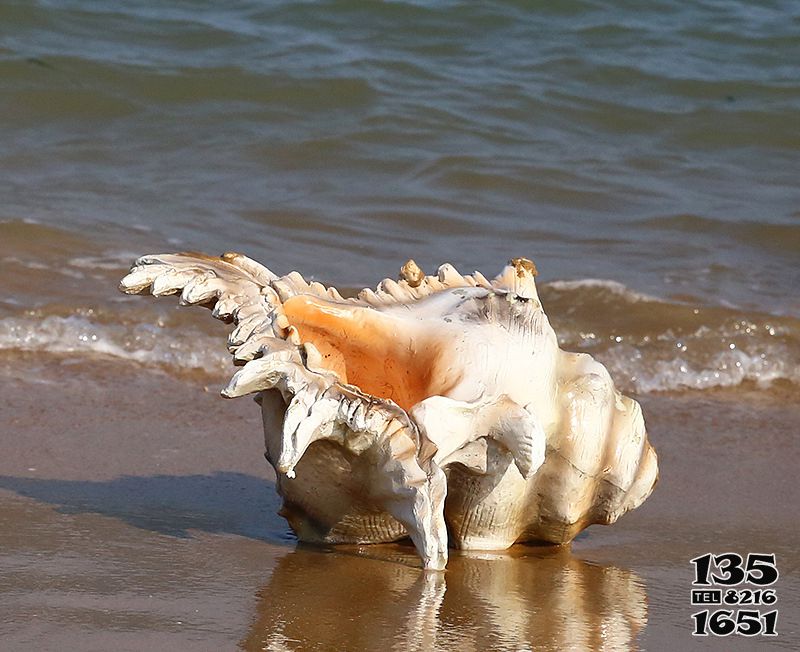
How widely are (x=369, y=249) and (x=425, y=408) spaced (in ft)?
11.1

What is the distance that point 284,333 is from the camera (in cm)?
269

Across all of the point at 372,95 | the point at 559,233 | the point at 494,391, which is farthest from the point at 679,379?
the point at 372,95

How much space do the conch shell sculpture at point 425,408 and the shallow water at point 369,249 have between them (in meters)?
0.12

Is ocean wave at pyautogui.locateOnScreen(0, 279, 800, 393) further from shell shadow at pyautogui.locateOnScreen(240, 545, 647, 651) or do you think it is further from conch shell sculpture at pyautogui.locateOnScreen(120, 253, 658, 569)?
shell shadow at pyautogui.locateOnScreen(240, 545, 647, 651)

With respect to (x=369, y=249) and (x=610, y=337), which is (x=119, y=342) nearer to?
(x=369, y=249)

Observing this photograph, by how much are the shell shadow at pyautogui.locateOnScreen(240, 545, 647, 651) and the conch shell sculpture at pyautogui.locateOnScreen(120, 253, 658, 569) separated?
6 cm

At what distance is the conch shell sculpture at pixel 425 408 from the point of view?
8.41 feet

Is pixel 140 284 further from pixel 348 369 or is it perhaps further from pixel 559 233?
pixel 559 233

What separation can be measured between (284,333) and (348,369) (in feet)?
0.79

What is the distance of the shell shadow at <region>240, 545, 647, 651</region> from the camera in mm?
2416

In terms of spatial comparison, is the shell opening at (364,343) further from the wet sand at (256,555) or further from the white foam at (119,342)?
the white foam at (119,342)

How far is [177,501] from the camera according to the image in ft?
10.7

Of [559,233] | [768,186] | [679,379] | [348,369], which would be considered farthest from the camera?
[768,186]

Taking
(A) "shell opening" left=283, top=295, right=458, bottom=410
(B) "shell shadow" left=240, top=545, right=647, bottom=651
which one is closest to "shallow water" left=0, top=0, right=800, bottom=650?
(B) "shell shadow" left=240, top=545, right=647, bottom=651
